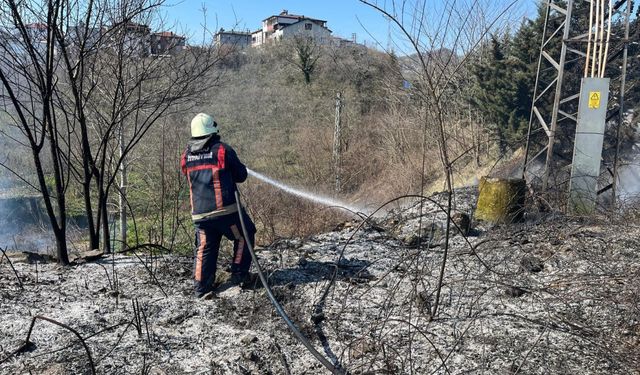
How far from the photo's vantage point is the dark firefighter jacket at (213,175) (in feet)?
13.5

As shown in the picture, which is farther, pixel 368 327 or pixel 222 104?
pixel 222 104

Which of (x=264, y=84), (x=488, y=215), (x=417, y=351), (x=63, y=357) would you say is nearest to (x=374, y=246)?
(x=488, y=215)

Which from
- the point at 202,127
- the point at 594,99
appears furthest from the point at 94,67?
the point at 594,99

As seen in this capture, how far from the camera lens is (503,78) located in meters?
19.3

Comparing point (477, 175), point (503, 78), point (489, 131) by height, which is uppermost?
point (503, 78)

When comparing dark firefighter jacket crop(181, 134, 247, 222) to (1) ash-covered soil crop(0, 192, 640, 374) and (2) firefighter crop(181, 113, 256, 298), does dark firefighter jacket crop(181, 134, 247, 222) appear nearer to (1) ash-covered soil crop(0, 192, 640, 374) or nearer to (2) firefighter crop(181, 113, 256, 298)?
(2) firefighter crop(181, 113, 256, 298)

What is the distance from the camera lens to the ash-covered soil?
3.10 meters

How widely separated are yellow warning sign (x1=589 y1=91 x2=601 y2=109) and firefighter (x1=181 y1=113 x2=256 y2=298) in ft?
21.4

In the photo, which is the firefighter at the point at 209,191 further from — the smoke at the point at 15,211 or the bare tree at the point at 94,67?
the smoke at the point at 15,211

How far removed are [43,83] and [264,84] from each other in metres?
34.8

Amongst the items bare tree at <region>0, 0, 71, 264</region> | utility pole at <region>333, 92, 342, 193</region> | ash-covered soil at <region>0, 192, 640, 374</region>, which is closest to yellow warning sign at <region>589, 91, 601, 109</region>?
ash-covered soil at <region>0, 192, 640, 374</region>

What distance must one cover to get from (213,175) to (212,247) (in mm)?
650

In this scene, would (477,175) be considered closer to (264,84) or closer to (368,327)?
(368,327)

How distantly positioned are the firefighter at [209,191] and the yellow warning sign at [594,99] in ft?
21.4
